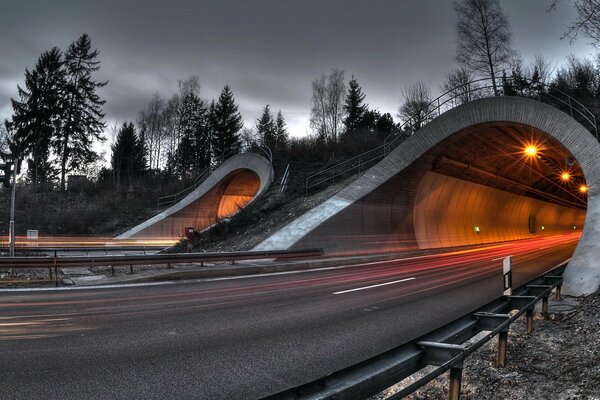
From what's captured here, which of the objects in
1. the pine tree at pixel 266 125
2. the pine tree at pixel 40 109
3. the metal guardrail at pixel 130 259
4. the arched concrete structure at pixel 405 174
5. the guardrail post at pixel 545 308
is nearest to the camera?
the guardrail post at pixel 545 308

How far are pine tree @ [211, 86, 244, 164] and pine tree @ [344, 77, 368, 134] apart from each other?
57.4 feet

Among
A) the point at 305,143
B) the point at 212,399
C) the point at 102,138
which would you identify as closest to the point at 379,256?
the point at 212,399

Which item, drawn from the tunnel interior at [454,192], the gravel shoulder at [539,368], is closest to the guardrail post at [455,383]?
the gravel shoulder at [539,368]

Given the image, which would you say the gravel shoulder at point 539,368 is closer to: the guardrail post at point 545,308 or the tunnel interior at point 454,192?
the guardrail post at point 545,308

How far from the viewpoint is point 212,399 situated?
14.2 feet

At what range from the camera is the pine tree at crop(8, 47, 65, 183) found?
4794cm

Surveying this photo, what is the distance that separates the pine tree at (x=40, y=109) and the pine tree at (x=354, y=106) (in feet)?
129

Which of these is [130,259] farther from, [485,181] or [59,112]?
[59,112]

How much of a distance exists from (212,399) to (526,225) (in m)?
47.3

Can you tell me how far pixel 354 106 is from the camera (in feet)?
211

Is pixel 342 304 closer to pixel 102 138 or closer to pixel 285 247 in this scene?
pixel 285 247

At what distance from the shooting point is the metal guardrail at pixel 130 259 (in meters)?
13.2

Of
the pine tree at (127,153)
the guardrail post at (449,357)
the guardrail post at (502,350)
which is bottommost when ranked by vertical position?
the guardrail post at (502,350)

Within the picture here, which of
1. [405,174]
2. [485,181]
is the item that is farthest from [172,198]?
[485,181]
